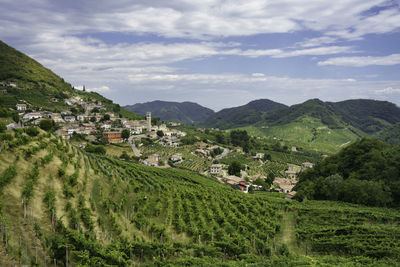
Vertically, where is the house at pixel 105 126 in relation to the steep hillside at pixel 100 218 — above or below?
above

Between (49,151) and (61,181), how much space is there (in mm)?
4302

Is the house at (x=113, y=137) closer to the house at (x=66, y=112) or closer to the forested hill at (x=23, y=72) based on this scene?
the house at (x=66, y=112)

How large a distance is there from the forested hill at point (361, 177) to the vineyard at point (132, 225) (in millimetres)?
7877

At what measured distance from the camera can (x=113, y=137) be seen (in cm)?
8381

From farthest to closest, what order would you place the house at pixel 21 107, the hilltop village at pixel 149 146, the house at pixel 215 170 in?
the house at pixel 21 107
the house at pixel 215 170
the hilltop village at pixel 149 146

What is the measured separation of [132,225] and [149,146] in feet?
221

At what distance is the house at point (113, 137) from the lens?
81812mm

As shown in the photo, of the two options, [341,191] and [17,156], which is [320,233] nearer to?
[341,191]

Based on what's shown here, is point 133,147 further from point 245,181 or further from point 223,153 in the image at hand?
point 223,153

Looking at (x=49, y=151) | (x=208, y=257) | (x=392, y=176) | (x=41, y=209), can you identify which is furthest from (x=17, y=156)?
(x=392, y=176)

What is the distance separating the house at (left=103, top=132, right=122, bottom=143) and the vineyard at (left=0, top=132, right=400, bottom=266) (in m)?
55.2

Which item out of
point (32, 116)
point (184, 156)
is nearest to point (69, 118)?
point (32, 116)

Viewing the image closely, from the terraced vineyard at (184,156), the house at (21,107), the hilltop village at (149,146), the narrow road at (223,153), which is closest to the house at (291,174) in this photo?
the hilltop village at (149,146)

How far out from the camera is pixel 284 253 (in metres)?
19.0
